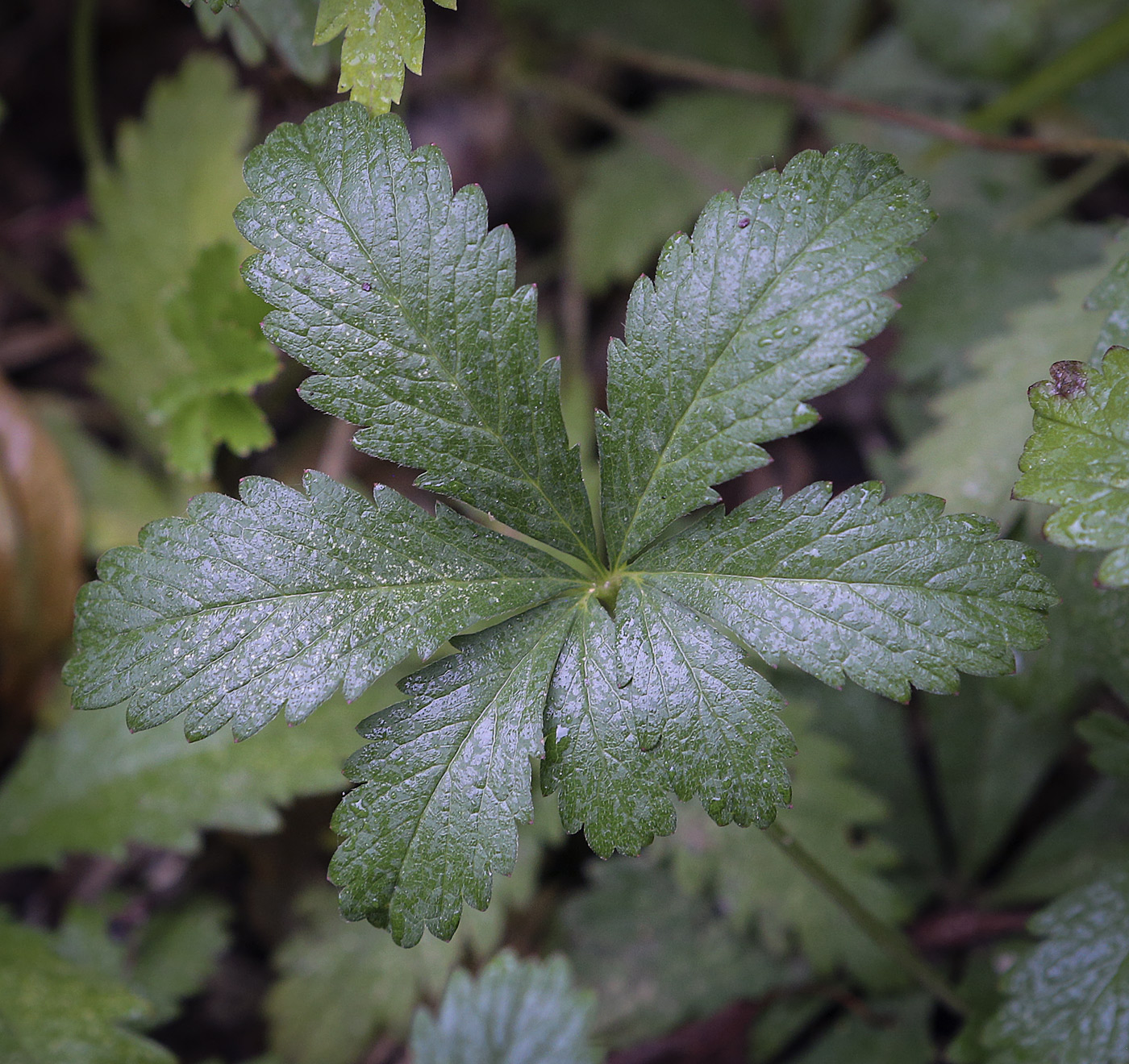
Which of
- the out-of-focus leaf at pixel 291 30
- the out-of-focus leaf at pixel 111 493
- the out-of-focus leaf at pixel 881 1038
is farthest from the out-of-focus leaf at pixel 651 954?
the out-of-focus leaf at pixel 291 30

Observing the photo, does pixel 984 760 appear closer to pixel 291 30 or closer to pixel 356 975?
pixel 356 975

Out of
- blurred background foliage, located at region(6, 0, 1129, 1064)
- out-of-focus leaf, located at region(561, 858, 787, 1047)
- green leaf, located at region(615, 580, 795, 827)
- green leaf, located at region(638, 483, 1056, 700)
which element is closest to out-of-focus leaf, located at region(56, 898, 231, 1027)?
blurred background foliage, located at region(6, 0, 1129, 1064)

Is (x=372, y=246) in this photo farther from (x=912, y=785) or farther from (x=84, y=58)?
(x=84, y=58)

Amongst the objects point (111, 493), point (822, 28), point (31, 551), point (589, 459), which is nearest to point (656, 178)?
point (822, 28)

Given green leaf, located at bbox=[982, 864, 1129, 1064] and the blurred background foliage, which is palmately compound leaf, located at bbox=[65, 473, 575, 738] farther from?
green leaf, located at bbox=[982, 864, 1129, 1064]

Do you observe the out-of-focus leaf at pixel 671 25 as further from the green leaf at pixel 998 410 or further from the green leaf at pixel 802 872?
the green leaf at pixel 802 872

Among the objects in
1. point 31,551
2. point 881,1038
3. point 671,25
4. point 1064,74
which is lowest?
point 881,1038

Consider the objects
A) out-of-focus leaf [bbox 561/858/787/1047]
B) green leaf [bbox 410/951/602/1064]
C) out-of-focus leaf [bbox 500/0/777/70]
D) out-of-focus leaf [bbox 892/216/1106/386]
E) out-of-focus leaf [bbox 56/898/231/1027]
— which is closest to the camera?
green leaf [bbox 410/951/602/1064]
